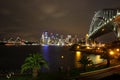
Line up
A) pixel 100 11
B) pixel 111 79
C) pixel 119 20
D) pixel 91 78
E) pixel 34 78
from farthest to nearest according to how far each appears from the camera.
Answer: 1. pixel 100 11
2. pixel 119 20
3. pixel 34 78
4. pixel 91 78
5. pixel 111 79

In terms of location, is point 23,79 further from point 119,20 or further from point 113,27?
point 113,27

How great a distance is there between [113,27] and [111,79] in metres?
74.5

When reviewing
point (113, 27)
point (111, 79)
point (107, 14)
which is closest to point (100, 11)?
point (107, 14)

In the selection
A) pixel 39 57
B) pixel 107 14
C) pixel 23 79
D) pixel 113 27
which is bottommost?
pixel 23 79

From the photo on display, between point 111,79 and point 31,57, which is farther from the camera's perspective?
point 31,57

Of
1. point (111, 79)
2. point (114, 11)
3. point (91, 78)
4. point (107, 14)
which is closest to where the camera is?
point (111, 79)

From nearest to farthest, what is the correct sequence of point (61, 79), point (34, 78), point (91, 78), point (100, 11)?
point (91, 78) < point (61, 79) < point (34, 78) < point (100, 11)

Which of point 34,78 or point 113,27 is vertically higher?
point 113,27

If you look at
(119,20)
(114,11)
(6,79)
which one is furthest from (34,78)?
(114,11)

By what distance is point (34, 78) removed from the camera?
26938 mm

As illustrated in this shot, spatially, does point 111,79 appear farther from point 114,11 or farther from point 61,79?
point 114,11

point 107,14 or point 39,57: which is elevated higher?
point 107,14

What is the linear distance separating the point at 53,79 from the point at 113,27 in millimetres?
66658

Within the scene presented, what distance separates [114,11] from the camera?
104000mm
